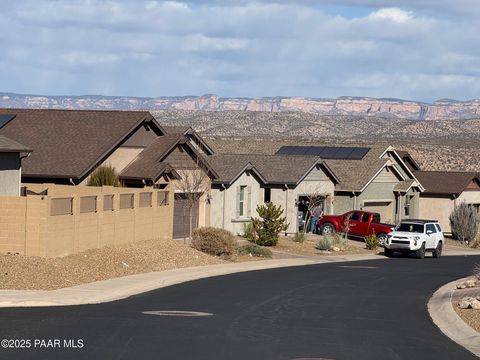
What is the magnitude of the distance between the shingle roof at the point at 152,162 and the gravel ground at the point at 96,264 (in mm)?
5035

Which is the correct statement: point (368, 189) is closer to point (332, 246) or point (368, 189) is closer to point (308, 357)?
point (332, 246)

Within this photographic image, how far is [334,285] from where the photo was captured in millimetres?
28875

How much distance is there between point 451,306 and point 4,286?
409 inches

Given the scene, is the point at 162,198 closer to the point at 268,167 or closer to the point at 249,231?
the point at 249,231

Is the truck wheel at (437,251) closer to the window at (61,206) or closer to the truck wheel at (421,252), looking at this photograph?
the truck wheel at (421,252)

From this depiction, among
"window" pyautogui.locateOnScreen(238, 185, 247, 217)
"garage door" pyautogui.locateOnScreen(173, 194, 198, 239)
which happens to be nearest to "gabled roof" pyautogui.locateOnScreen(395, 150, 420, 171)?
"window" pyautogui.locateOnScreen(238, 185, 247, 217)

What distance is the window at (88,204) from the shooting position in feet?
102

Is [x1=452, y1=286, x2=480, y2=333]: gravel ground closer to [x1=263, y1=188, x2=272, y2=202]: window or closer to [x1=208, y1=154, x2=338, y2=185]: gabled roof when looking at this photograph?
[x1=208, y1=154, x2=338, y2=185]: gabled roof

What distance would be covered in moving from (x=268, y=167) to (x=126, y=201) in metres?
21.1

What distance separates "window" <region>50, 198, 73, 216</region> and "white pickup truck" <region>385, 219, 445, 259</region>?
19.8 meters

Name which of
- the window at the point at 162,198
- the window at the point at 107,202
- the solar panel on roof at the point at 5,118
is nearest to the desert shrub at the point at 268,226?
the window at the point at 162,198

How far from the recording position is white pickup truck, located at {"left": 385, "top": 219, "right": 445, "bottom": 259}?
4538 cm

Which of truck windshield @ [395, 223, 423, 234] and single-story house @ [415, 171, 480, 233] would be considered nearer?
truck windshield @ [395, 223, 423, 234]

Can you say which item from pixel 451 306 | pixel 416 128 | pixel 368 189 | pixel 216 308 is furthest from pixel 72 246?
pixel 416 128
